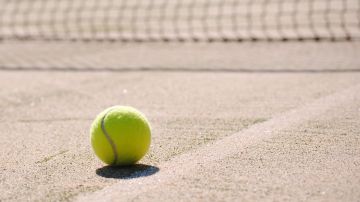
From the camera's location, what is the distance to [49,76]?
31.0 feet

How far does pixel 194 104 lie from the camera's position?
23.5ft

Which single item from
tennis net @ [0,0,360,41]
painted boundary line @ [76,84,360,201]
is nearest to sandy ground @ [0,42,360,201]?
painted boundary line @ [76,84,360,201]

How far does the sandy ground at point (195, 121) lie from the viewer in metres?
4.22

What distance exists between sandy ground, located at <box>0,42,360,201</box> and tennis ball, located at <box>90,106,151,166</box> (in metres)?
0.10

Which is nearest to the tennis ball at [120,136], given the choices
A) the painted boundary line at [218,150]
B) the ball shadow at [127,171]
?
the ball shadow at [127,171]

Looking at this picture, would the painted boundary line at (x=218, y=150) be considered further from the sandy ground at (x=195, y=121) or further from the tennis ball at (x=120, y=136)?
the tennis ball at (x=120, y=136)

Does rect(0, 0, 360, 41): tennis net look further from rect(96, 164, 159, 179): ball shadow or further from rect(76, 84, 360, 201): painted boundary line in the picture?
rect(96, 164, 159, 179): ball shadow

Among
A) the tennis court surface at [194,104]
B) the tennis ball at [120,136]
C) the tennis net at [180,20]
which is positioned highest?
the tennis ball at [120,136]

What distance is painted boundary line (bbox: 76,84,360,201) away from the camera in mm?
4145

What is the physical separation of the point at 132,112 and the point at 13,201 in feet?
3.20

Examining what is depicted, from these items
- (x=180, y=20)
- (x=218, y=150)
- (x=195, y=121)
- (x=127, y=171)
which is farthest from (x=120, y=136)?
(x=180, y=20)

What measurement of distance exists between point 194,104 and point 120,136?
269cm

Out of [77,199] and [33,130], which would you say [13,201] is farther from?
[33,130]

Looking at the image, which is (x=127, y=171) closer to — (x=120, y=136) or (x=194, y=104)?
(x=120, y=136)
